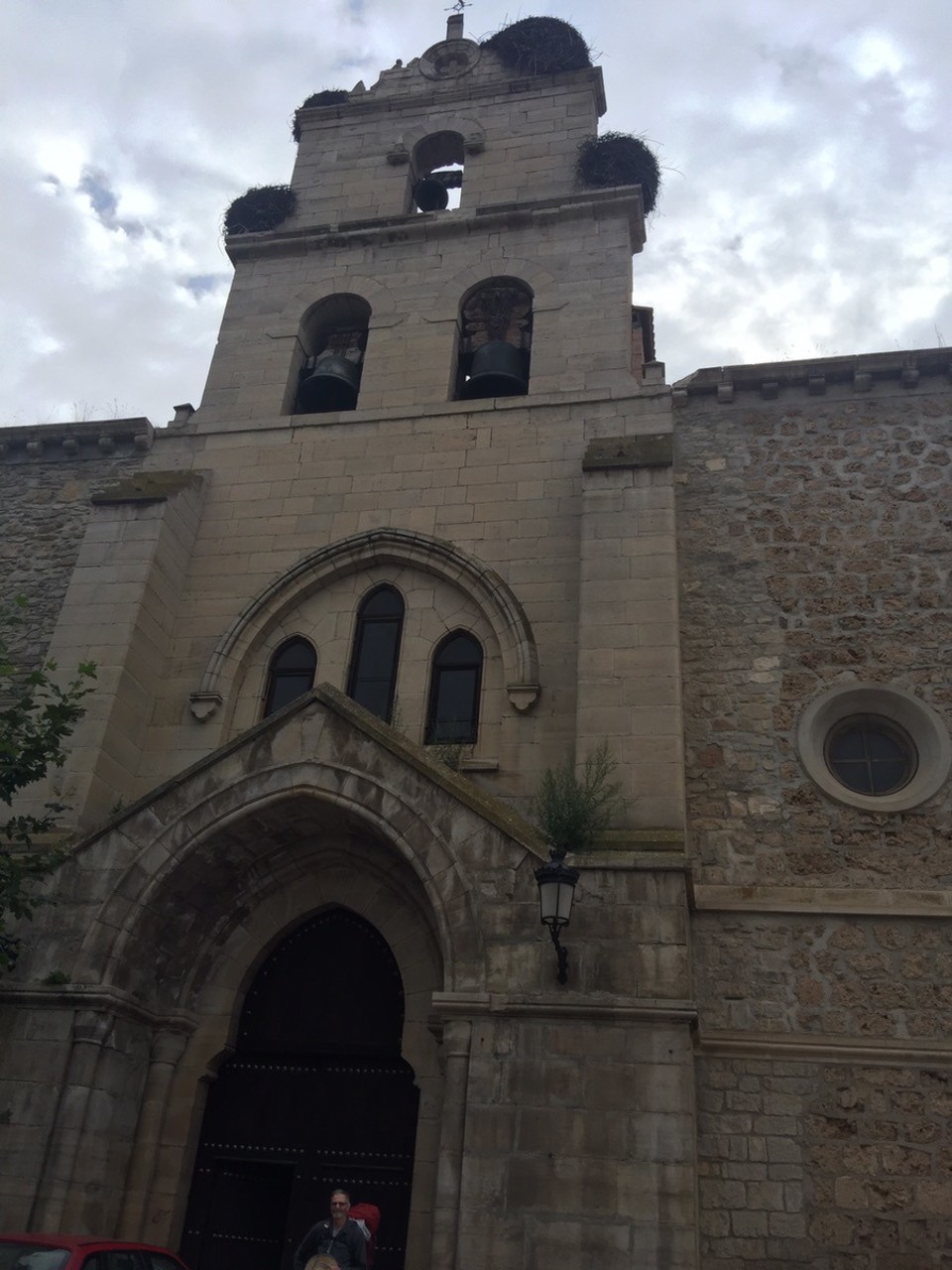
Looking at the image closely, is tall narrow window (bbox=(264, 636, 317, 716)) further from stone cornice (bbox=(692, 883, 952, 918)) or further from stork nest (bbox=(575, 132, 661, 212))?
stork nest (bbox=(575, 132, 661, 212))

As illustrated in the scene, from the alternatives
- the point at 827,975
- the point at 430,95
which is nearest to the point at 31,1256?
the point at 827,975

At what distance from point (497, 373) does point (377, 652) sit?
13.0 ft

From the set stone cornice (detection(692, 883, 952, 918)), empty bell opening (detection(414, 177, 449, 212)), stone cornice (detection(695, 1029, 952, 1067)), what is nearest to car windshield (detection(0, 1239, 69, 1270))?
stone cornice (detection(695, 1029, 952, 1067))

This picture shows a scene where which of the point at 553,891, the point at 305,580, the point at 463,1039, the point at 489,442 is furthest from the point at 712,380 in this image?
the point at 463,1039

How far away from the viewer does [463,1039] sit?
24.7 feet

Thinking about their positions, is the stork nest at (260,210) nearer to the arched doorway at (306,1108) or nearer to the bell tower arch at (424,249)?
the bell tower arch at (424,249)

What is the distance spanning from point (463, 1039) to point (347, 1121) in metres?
2.15

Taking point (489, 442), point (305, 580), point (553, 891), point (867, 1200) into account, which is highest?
point (489, 442)

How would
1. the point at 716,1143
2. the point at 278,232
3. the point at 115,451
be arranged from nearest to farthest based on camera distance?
the point at 716,1143, the point at 115,451, the point at 278,232

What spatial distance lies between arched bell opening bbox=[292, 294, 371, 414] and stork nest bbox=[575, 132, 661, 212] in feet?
11.7

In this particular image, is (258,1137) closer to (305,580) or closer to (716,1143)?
(716,1143)

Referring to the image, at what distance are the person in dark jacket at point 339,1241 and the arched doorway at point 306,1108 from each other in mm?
1814

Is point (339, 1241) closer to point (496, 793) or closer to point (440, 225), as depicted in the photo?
point (496, 793)

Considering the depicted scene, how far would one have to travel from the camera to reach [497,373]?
41.2 feet
